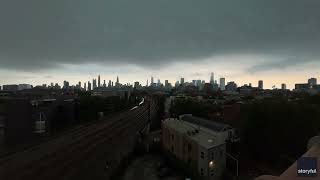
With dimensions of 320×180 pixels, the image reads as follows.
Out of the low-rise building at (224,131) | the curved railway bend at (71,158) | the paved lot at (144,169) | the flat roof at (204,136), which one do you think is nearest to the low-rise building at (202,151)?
the flat roof at (204,136)

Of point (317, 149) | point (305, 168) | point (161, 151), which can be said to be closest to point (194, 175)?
point (161, 151)

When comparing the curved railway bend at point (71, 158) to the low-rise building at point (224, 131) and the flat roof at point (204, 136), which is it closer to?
the flat roof at point (204, 136)

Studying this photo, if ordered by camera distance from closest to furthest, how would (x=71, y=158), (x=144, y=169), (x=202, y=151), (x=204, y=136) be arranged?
(x=71, y=158) < (x=202, y=151) < (x=204, y=136) < (x=144, y=169)

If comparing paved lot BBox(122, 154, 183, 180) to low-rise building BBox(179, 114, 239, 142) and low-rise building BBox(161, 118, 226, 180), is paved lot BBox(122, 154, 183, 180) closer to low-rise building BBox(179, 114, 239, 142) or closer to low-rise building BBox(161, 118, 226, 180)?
low-rise building BBox(161, 118, 226, 180)

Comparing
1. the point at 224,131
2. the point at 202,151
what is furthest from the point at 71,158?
the point at 224,131

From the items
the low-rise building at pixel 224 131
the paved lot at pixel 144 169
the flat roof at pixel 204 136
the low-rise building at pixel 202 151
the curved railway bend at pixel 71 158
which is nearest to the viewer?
the curved railway bend at pixel 71 158

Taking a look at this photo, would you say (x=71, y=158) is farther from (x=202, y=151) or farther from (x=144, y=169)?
(x=144, y=169)

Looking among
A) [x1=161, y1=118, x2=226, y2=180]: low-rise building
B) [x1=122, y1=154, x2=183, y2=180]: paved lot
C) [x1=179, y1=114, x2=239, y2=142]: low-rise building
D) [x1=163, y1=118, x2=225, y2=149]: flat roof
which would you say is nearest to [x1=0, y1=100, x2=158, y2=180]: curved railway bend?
[x1=122, y1=154, x2=183, y2=180]: paved lot

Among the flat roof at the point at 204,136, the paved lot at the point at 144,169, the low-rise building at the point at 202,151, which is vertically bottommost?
the paved lot at the point at 144,169
